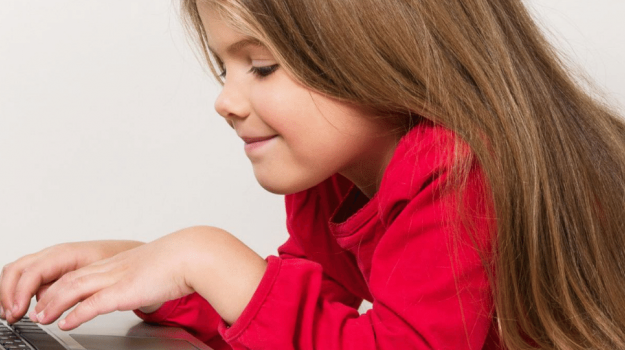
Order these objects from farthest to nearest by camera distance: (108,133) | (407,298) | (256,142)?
1. (108,133)
2. (256,142)
3. (407,298)

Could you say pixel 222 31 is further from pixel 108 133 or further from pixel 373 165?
pixel 108 133

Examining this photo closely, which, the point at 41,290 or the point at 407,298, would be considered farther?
the point at 41,290

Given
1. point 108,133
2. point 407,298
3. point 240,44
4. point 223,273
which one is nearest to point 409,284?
point 407,298

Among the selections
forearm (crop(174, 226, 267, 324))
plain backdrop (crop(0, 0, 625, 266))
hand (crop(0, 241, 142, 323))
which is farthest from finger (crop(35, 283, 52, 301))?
plain backdrop (crop(0, 0, 625, 266))

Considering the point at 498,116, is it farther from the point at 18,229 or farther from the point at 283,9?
the point at 18,229

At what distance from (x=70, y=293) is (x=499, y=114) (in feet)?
1.53

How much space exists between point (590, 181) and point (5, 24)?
1070mm

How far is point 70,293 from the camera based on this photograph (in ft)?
3.32

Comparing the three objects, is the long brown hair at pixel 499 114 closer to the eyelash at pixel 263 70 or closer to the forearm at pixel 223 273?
the eyelash at pixel 263 70

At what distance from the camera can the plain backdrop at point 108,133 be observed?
1.72 m

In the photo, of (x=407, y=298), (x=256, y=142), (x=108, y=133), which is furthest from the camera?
(x=108, y=133)

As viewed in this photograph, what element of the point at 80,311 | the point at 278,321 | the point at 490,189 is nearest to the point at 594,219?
the point at 490,189

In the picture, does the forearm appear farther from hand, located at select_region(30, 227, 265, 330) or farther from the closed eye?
the closed eye

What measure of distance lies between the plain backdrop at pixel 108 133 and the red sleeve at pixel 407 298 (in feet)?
2.61
